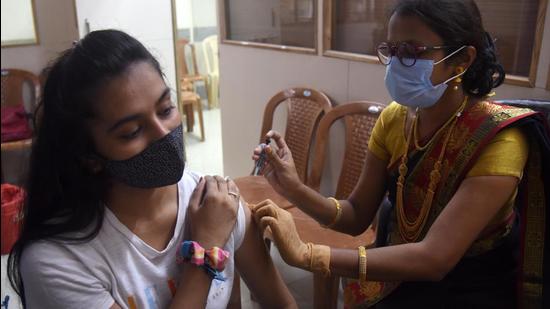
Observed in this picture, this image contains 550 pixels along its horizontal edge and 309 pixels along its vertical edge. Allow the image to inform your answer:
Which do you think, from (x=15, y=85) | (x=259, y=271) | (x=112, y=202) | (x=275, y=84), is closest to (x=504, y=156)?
(x=259, y=271)

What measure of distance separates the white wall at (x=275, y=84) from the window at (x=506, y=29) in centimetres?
4

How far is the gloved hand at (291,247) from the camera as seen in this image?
1240 mm

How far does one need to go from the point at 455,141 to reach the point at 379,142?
0.30 m

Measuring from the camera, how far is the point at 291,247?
1254 millimetres

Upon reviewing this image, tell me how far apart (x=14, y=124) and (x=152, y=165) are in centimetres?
334

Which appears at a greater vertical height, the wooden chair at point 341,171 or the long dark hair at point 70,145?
the long dark hair at point 70,145

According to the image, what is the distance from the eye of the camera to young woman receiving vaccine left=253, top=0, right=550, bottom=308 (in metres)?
1.25

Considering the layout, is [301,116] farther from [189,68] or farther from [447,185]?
[189,68]

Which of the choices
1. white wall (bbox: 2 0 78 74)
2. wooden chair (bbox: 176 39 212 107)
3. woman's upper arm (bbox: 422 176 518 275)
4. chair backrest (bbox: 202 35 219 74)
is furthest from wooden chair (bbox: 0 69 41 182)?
woman's upper arm (bbox: 422 176 518 275)

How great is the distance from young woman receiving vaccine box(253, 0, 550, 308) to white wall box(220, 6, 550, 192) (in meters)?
0.56

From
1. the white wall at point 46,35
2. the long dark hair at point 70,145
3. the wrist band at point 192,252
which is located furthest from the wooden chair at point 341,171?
the white wall at point 46,35

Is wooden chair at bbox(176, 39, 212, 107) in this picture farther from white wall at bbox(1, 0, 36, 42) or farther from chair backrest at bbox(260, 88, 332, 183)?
chair backrest at bbox(260, 88, 332, 183)

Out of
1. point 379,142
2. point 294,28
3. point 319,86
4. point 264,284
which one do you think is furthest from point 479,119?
point 294,28

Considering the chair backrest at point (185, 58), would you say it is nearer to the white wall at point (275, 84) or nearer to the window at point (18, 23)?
the window at point (18, 23)
